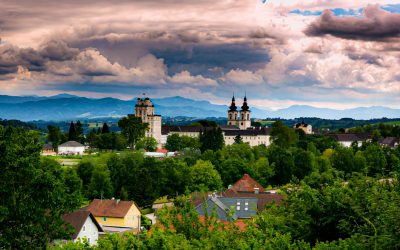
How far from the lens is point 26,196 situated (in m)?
21.1

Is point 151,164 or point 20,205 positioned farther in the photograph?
point 151,164

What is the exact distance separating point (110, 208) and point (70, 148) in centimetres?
8303

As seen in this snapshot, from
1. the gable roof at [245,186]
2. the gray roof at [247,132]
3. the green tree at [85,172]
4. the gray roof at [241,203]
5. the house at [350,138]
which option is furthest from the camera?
the gray roof at [247,132]

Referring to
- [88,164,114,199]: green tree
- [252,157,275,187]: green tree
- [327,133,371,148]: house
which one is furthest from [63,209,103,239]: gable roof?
[327,133,371,148]: house

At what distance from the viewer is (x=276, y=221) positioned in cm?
1596

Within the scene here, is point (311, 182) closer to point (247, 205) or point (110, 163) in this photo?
point (247, 205)

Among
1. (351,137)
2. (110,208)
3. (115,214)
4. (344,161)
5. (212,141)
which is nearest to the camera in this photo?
(115,214)

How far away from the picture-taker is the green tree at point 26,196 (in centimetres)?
2056

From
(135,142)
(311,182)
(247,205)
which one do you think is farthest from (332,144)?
(311,182)

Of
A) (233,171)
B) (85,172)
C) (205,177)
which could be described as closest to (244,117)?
(233,171)

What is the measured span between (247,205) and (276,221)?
31.5m

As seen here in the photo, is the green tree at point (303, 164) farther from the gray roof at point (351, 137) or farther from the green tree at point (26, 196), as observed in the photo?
the gray roof at point (351, 137)

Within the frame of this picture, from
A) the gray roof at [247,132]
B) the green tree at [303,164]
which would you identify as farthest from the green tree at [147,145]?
the green tree at [303,164]

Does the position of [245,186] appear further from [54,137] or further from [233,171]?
[54,137]
